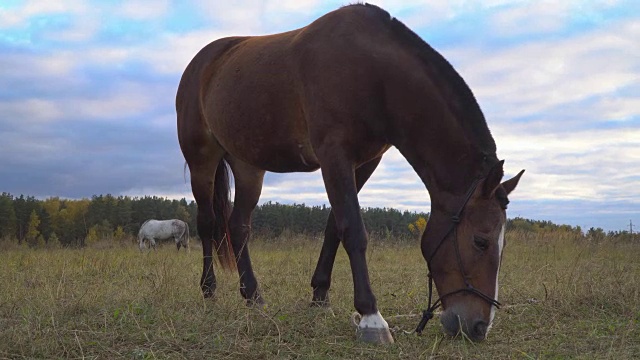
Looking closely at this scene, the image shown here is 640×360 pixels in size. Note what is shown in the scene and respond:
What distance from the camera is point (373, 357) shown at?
283 cm

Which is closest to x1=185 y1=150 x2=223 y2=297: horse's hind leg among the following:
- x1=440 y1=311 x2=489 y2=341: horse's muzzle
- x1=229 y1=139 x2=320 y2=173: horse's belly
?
x1=229 y1=139 x2=320 y2=173: horse's belly

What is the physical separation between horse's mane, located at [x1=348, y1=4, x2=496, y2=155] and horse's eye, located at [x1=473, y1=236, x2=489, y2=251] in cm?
53

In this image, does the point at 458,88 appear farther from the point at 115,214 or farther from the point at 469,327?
the point at 115,214

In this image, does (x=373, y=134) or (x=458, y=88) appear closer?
(x=458, y=88)

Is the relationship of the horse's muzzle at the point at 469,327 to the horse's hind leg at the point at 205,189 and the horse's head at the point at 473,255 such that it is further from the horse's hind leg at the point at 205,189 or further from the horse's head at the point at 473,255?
the horse's hind leg at the point at 205,189

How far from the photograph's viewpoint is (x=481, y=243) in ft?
9.99

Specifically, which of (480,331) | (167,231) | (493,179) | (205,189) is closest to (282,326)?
(480,331)

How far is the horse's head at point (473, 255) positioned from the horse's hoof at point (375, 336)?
34 cm

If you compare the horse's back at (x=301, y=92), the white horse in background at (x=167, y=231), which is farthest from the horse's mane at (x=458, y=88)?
the white horse in background at (x=167, y=231)

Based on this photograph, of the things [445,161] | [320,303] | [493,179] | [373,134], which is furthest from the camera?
[320,303]

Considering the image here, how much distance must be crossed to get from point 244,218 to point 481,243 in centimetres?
259

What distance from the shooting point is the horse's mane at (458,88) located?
327cm

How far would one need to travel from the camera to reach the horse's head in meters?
3.03

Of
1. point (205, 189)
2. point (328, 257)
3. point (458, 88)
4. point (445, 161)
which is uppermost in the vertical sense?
point (458, 88)
